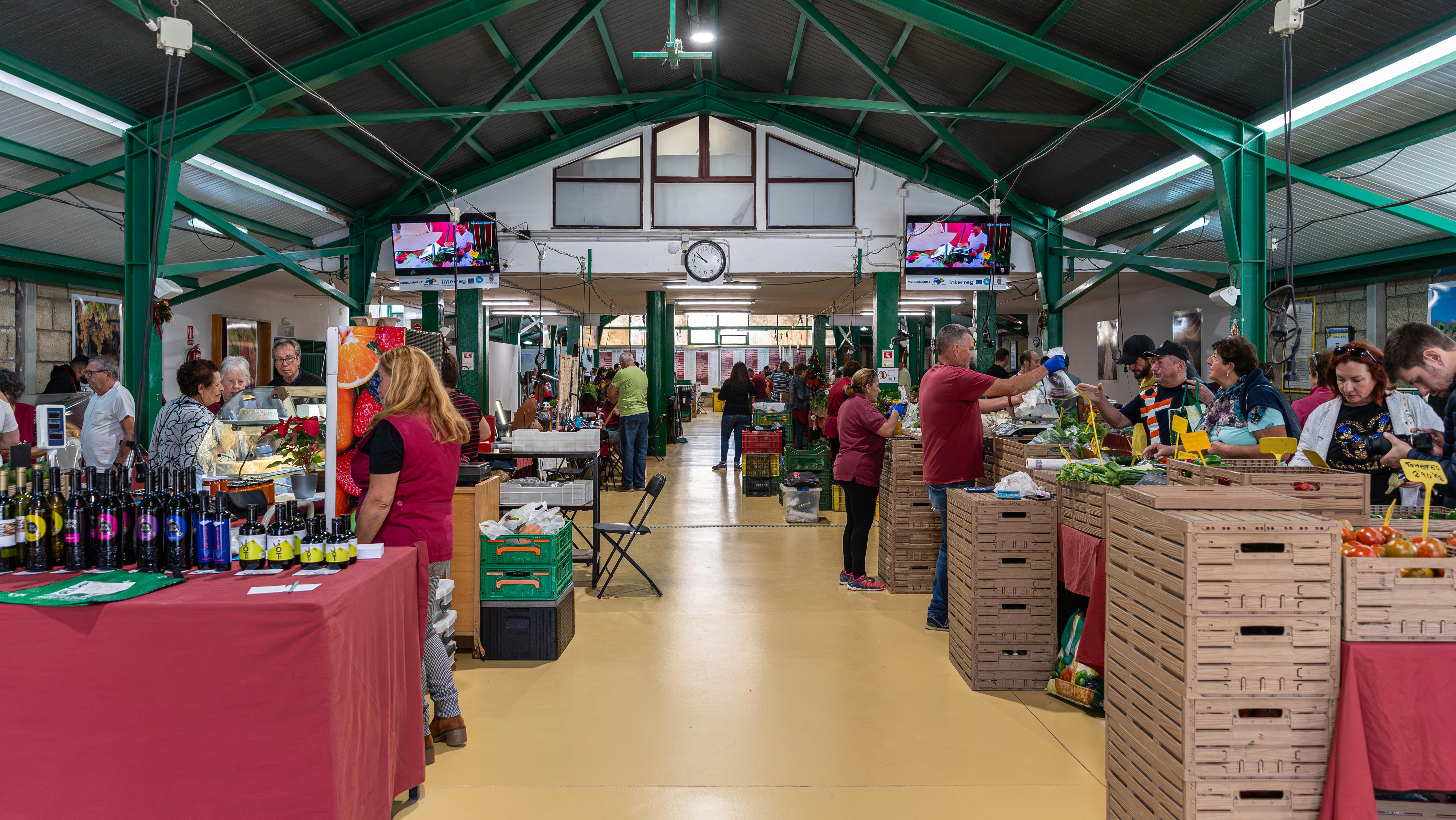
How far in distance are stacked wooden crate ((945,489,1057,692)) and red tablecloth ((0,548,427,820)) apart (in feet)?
9.29

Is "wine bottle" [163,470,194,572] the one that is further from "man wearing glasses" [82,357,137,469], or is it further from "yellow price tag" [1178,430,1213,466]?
Answer: "yellow price tag" [1178,430,1213,466]

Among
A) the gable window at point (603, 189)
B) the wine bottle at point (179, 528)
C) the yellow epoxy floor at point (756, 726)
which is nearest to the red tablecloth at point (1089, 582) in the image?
the yellow epoxy floor at point (756, 726)

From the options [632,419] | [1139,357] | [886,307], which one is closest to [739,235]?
[886,307]

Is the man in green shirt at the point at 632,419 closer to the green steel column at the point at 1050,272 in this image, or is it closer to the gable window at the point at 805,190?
the gable window at the point at 805,190

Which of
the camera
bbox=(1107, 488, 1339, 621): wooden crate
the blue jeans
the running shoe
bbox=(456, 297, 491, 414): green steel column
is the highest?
bbox=(456, 297, 491, 414): green steel column

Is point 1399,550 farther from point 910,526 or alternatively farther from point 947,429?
point 910,526

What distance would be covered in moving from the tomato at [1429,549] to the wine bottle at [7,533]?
3956 millimetres

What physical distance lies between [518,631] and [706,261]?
25.4ft

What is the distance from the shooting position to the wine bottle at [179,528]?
2.44 meters

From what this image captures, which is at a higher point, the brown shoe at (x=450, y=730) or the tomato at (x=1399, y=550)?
the tomato at (x=1399, y=550)

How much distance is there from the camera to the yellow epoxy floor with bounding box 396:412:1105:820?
2.90 m

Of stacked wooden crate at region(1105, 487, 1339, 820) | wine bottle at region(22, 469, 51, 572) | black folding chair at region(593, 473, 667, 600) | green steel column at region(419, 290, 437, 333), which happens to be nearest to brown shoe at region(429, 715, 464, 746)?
wine bottle at region(22, 469, 51, 572)

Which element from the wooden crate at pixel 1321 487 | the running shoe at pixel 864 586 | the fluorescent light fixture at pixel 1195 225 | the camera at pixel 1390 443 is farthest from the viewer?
the fluorescent light fixture at pixel 1195 225

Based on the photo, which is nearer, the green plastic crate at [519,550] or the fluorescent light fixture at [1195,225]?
the green plastic crate at [519,550]
